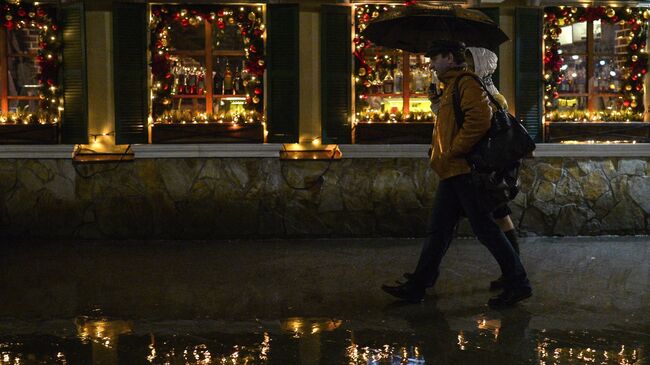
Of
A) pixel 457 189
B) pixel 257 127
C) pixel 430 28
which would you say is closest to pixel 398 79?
pixel 257 127

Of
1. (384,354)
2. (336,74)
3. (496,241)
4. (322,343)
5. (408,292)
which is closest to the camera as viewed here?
(384,354)

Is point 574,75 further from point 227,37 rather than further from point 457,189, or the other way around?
point 457,189

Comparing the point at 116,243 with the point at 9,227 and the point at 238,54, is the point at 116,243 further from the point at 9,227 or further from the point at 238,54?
the point at 238,54

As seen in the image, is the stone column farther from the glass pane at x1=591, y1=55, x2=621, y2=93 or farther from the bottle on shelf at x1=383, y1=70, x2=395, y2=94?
the bottle on shelf at x1=383, y1=70, x2=395, y2=94

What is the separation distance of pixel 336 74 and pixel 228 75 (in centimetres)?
127

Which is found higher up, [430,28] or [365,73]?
[430,28]

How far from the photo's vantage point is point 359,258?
929cm

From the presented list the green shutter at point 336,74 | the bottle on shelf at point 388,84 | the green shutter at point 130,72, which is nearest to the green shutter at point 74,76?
the green shutter at point 130,72

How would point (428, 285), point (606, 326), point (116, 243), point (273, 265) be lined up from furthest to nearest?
point (116, 243) < point (273, 265) < point (428, 285) < point (606, 326)

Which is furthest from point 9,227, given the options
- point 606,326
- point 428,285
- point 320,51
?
point 606,326

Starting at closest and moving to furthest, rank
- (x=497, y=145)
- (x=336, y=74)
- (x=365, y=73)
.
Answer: (x=497, y=145) < (x=336, y=74) < (x=365, y=73)

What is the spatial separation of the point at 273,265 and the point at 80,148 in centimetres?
313

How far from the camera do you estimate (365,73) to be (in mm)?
10844

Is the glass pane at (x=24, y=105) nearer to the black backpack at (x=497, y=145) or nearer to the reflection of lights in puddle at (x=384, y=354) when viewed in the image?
the black backpack at (x=497, y=145)
